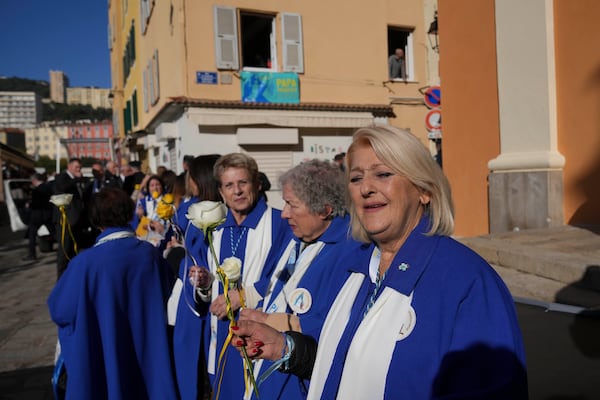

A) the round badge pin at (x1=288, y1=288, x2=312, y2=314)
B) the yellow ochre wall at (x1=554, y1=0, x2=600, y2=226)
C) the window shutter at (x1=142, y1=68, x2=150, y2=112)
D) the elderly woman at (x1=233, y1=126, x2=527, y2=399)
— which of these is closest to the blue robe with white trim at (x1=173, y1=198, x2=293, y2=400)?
the round badge pin at (x1=288, y1=288, x2=312, y2=314)

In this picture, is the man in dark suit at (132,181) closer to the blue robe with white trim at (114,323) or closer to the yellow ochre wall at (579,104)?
the blue robe with white trim at (114,323)

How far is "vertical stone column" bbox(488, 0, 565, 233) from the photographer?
5688mm

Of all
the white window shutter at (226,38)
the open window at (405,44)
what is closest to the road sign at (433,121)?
the white window shutter at (226,38)

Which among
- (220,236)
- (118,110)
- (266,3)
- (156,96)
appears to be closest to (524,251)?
(220,236)

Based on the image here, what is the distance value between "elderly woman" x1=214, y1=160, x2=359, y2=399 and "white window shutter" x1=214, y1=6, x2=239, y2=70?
12950mm

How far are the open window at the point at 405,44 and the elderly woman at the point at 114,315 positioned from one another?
1628 cm

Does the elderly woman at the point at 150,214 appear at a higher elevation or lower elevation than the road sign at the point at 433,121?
lower

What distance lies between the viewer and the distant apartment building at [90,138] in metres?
131

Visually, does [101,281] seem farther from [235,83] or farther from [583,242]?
[235,83]

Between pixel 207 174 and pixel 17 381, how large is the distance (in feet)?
8.87

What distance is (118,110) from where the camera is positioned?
110ft

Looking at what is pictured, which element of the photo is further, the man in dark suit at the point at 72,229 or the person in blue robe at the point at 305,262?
the man in dark suit at the point at 72,229

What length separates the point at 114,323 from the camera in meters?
3.16

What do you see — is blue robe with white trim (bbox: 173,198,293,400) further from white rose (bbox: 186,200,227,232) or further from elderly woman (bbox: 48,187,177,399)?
white rose (bbox: 186,200,227,232)
